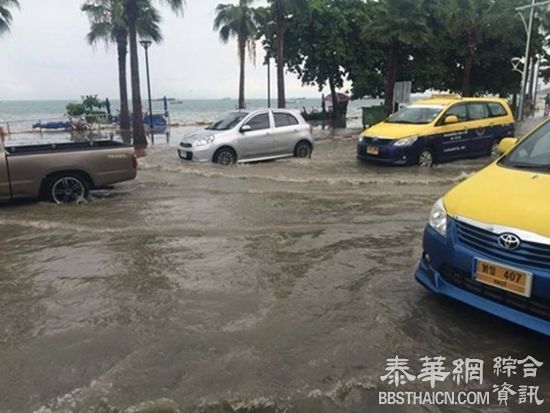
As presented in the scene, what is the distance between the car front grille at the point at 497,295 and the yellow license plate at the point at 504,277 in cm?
5

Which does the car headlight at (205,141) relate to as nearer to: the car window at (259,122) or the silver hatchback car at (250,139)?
the silver hatchback car at (250,139)

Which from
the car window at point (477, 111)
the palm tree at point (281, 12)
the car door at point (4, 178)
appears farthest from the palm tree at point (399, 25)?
the car door at point (4, 178)

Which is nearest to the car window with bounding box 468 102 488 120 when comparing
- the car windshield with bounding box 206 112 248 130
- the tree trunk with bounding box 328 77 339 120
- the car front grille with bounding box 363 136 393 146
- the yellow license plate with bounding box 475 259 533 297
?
the car front grille with bounding box 363 136 393 146

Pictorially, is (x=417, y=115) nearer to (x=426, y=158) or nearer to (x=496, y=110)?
(x=426, y=158)

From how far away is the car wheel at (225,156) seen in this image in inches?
515

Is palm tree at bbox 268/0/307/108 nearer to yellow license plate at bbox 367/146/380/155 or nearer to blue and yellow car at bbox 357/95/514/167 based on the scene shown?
blue and yellow car at bbox 357/95/514/167

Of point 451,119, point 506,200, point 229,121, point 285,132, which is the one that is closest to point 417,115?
point 451,119

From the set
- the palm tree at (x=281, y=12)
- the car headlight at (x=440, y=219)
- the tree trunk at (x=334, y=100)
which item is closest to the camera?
the car headlight at (x=440, y=219)

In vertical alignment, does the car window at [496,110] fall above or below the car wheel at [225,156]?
above

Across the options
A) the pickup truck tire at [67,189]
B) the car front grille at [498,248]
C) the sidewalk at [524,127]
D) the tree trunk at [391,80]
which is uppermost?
the tree trunk at [391,80]

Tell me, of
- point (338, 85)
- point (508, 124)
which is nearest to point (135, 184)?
point (508, 124)

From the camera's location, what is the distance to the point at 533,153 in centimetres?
479

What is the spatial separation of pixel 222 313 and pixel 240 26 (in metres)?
35.6

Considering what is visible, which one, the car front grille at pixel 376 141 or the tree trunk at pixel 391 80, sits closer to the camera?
the car front grille at pixel 376 141
